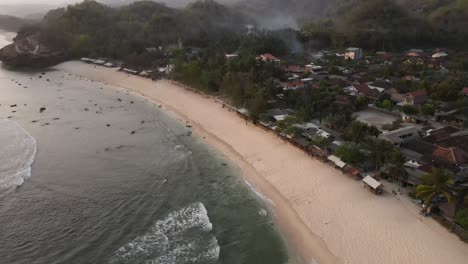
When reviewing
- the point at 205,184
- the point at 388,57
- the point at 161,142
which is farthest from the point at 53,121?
the point at 388,57

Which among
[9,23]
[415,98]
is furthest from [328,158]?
[9,23]

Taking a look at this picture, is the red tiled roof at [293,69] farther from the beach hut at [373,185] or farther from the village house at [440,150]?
the beach hut at [373,185]

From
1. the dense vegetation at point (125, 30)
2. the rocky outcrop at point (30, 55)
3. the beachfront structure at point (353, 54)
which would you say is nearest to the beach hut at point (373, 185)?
the beachfront structure at point (353, 54)

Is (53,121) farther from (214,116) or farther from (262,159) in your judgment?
(262,159)

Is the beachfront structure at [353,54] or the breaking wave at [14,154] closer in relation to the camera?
the breaking wave at [14,154]

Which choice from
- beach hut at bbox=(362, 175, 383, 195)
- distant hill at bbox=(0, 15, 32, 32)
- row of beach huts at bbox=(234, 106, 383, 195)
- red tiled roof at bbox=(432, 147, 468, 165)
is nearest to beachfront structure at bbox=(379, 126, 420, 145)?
red tiled roof at bbox=(432, 147, 468, 165)

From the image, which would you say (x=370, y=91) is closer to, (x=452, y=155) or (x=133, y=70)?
(x=452, y=155)
